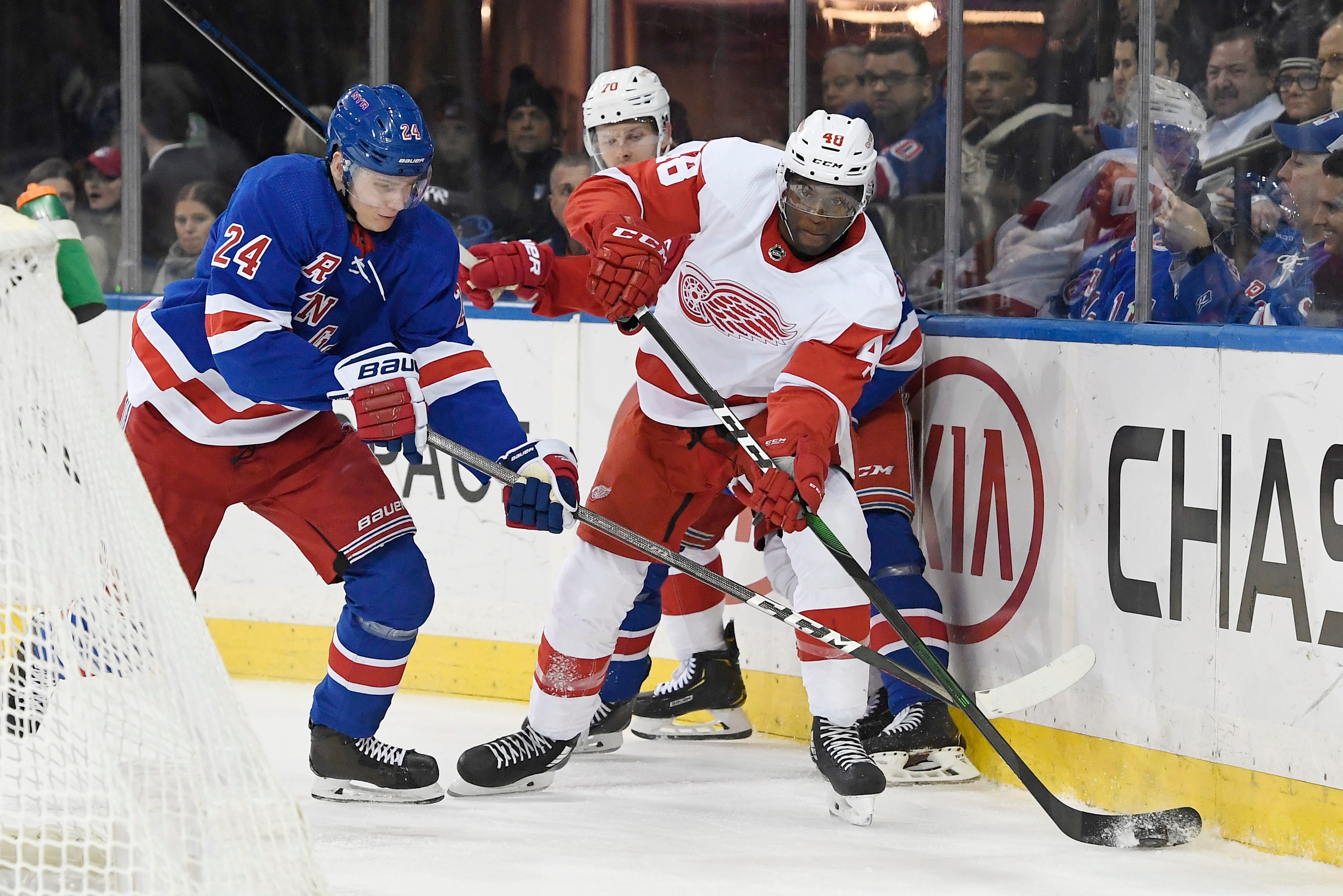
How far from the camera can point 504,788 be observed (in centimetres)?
320

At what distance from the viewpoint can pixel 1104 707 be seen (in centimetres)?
313

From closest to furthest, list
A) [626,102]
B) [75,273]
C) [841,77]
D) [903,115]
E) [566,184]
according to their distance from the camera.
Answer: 1. [75,273]
2. [626,102]
3. [903,115]
4. [841,77]
5. [566,184]

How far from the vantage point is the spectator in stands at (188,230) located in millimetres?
4934

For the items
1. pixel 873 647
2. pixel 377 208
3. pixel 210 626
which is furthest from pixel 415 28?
pixel 873 647

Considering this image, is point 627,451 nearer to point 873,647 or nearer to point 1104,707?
point 873,647

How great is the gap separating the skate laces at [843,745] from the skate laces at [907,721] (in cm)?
24

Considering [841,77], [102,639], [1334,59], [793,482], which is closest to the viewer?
[102,639]

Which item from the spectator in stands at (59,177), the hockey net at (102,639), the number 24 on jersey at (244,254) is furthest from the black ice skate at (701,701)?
the spectator in stands at (59,177)

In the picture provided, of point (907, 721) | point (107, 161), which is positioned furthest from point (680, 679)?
point (107, 161)

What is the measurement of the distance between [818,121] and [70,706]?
169cm

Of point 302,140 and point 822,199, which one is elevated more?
point 302,140

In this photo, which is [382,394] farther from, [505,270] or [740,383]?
[740,383]

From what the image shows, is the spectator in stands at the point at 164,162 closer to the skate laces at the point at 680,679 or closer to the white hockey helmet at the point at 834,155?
the skate laces at the point at 680,679

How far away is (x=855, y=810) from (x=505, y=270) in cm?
121
